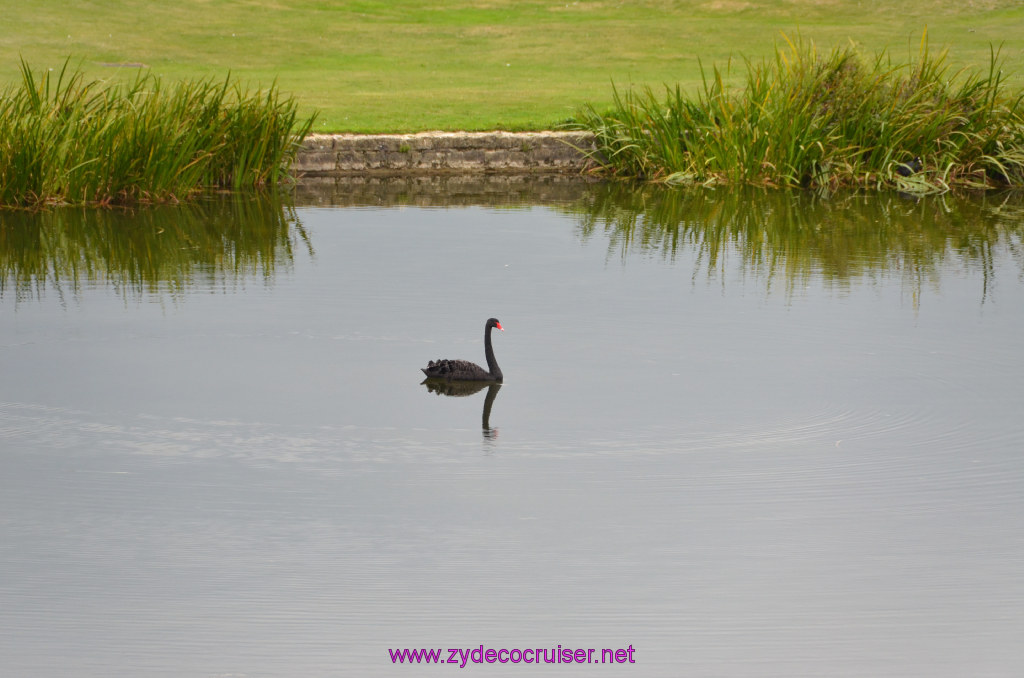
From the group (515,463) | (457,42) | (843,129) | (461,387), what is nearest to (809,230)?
(843,129)

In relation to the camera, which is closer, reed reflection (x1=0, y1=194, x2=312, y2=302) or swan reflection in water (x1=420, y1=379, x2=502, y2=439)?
swan reflection in water (x1=420, y1=379, x2=502, y2=439)

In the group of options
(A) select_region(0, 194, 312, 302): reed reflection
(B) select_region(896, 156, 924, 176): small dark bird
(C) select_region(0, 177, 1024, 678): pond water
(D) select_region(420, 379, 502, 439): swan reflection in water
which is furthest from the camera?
(B) select_region(896, 156, 924, 176): small dark bird

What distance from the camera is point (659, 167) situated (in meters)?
17.6

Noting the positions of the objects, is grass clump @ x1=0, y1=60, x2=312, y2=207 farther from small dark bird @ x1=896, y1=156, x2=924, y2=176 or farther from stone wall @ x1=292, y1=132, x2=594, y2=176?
small dark bird @ x1=896, y1=156, x2=924, y2=176

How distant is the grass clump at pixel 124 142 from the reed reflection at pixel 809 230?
150 inches

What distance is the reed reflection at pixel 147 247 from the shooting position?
10.9 meters

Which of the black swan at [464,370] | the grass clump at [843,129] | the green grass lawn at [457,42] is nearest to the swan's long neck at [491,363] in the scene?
the black swan at [464,370]

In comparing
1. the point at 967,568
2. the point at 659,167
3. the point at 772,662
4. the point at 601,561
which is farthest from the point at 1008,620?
the point at 659,167

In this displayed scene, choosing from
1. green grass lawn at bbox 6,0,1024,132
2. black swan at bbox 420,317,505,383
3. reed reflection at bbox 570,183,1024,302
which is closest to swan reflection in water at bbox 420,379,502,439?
Answer: black swan at bbox 420,317,505,383

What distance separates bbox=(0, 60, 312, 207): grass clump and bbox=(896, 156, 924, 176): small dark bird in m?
7.12

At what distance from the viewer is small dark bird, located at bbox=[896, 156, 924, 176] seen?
17000 mm

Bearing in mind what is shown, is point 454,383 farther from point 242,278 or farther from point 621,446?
point 242,278

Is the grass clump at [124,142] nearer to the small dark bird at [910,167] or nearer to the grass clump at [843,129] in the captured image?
the grass clump at [843,129]

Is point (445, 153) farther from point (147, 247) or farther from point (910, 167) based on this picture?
point (147, 247)
